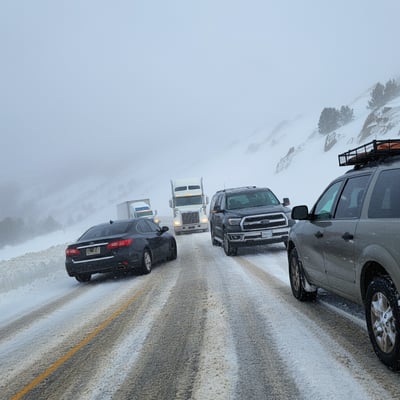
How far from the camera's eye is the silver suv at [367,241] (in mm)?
3584

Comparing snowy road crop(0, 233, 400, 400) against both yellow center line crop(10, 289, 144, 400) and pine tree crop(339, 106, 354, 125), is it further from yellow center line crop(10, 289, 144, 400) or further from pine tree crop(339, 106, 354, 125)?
pine tree crop(339, 106, 354, 125)

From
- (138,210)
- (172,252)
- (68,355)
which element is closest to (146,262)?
(172,252)

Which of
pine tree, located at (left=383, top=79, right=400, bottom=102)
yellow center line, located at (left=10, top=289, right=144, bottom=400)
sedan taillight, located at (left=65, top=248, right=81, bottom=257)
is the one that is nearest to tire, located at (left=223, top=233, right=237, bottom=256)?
sedan taillight, located at (left=65, top=248, right=81, bottom=257)

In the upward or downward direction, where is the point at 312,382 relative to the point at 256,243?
downward

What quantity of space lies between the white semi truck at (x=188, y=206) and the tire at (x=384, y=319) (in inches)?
914

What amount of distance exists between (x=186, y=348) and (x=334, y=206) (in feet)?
7.96

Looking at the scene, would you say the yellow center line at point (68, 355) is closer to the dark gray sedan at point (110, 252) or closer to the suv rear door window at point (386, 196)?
the dark gray sedan at point (110, 252)

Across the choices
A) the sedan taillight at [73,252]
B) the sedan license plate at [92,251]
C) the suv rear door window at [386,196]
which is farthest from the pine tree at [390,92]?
the suv rear door window at [386,196]

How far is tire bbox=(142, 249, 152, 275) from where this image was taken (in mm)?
10828

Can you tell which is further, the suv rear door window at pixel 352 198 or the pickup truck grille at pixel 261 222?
the pickup truck grille at pixel 261 222

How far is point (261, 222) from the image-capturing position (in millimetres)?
12219

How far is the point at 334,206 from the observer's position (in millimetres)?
5188

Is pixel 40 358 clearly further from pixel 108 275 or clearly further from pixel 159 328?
pixel 108 275

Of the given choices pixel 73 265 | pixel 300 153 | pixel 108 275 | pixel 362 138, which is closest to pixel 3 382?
pixel 73 265
